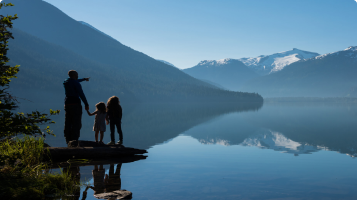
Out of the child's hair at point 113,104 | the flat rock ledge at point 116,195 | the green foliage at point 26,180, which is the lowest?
the flat rock ledge at point 116,195

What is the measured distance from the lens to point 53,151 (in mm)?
10867

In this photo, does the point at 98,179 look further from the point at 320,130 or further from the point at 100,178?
the point at 320,130

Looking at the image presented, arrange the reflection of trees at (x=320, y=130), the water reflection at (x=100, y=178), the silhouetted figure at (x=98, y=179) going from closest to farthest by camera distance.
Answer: the water reflection at (x=100, y=178), the silhouetted figure at (x=98, y=179), the reflection of trees at (x=320, y=130)

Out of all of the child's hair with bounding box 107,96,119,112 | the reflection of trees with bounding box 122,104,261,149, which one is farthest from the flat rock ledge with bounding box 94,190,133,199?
Answer: the reflection of trees with bounding box 122,104,261,149

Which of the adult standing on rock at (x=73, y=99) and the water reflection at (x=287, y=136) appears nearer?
the adult standing on rock at (x=73, y=99)

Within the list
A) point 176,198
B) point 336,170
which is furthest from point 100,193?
point 336,170

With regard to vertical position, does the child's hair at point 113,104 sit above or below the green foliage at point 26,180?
above

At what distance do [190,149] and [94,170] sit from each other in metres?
9.16

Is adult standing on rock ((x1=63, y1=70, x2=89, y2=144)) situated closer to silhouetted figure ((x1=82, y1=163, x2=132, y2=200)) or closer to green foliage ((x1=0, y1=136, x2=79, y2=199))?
green foliage ((x1=0, y1=136, x2=79, y2=199))

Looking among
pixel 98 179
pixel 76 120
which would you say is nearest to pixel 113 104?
pixel 76 120

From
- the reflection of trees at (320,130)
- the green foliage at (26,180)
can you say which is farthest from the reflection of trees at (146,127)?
the reflection of trees at (320,130)

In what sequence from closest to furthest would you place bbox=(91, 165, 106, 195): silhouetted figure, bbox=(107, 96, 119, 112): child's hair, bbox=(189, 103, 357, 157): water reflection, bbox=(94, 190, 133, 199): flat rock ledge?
1. bbox=(94, 190, 133, 199): flat rock ledge
2. bbox=(91, 165, 106, 195): silhouetted figure
3. bbox=(107, 96, 119, 112): child's hair
4. bbox=(189, 103, 357, 157): water reflection

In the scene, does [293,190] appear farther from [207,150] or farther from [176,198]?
[207,150]

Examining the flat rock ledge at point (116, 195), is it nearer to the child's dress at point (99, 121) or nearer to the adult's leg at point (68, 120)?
the adult's leg at point (68, 120)
